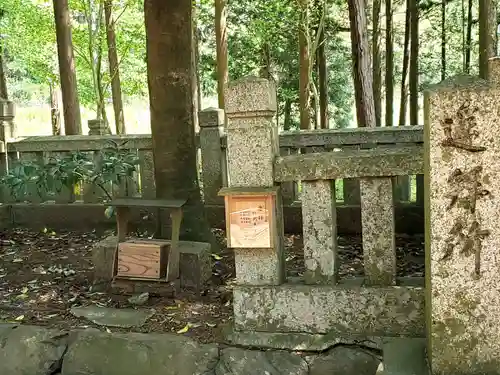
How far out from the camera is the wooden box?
16.6 ft

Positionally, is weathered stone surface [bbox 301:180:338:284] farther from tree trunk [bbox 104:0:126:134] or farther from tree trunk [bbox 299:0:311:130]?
tree trunk [bbox 104:0:126:134]

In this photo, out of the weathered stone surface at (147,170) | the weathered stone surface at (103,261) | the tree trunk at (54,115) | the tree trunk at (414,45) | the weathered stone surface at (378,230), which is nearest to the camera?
the weathered stone surface at (378,230)

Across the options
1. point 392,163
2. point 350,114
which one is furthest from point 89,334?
point 350,114

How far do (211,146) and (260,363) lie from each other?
350 cm

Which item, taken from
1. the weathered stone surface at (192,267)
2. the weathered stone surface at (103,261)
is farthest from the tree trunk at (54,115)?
the weathered stone surface at (192,267)

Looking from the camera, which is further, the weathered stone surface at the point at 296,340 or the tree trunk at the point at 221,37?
the tree trunk at the point at 221,37

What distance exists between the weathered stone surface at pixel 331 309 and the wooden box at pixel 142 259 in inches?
46.9

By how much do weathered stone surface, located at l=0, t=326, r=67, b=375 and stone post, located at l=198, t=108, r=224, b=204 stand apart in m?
3.06

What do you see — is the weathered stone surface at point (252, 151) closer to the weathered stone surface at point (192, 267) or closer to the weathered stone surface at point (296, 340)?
the weathered stone surface at point (296, 340)

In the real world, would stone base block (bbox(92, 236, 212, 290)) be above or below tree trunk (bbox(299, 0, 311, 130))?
below

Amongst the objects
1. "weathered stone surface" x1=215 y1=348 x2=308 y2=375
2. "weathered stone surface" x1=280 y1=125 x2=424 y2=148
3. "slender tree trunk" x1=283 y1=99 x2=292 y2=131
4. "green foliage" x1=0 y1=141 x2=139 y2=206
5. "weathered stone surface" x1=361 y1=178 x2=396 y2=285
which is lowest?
"weathered stone surface" x1=215 y1=348 x2=308 y2=375

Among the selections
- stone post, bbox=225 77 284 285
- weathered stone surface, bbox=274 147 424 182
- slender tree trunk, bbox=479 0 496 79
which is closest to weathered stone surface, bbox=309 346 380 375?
stone post, bbox=225 77 284 285

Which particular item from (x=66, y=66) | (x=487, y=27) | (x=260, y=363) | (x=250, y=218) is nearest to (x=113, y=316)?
(x=260, y=363)

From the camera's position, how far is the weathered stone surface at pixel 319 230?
391 cm
